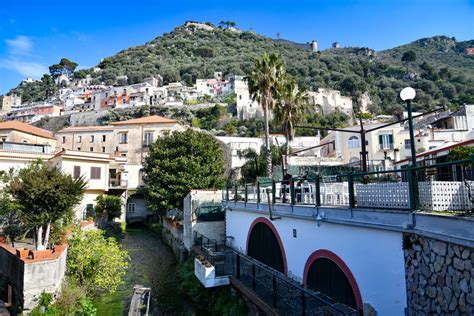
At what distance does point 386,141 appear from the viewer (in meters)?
38.8

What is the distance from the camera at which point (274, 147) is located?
42.7m

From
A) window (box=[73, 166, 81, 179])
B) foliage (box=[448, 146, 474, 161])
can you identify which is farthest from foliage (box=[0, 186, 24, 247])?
foliage (box=[448, 146, 474, 161])

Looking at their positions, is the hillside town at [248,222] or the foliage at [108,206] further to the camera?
the foliage at [108,206]

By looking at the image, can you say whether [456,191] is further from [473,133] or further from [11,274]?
[473,133]

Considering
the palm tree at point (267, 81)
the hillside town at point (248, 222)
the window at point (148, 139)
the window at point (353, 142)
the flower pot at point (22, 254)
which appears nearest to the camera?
the hillside town at point (248, 222)

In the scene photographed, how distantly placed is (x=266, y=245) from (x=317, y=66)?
370ft

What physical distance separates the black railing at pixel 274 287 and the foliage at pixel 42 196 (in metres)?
7.91

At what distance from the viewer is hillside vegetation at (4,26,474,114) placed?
9904cm

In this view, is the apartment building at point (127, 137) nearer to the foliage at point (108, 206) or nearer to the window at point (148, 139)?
the window at point (148, 139)

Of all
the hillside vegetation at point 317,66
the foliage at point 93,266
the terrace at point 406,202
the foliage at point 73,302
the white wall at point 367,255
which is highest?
the hillside vegetation at point 317,66

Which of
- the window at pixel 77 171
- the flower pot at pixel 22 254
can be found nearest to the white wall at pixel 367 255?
the flower pot at pixel 22 254

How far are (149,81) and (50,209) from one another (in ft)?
306

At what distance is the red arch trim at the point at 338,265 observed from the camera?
7.73 metres

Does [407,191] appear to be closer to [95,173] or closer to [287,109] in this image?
[287,109]
